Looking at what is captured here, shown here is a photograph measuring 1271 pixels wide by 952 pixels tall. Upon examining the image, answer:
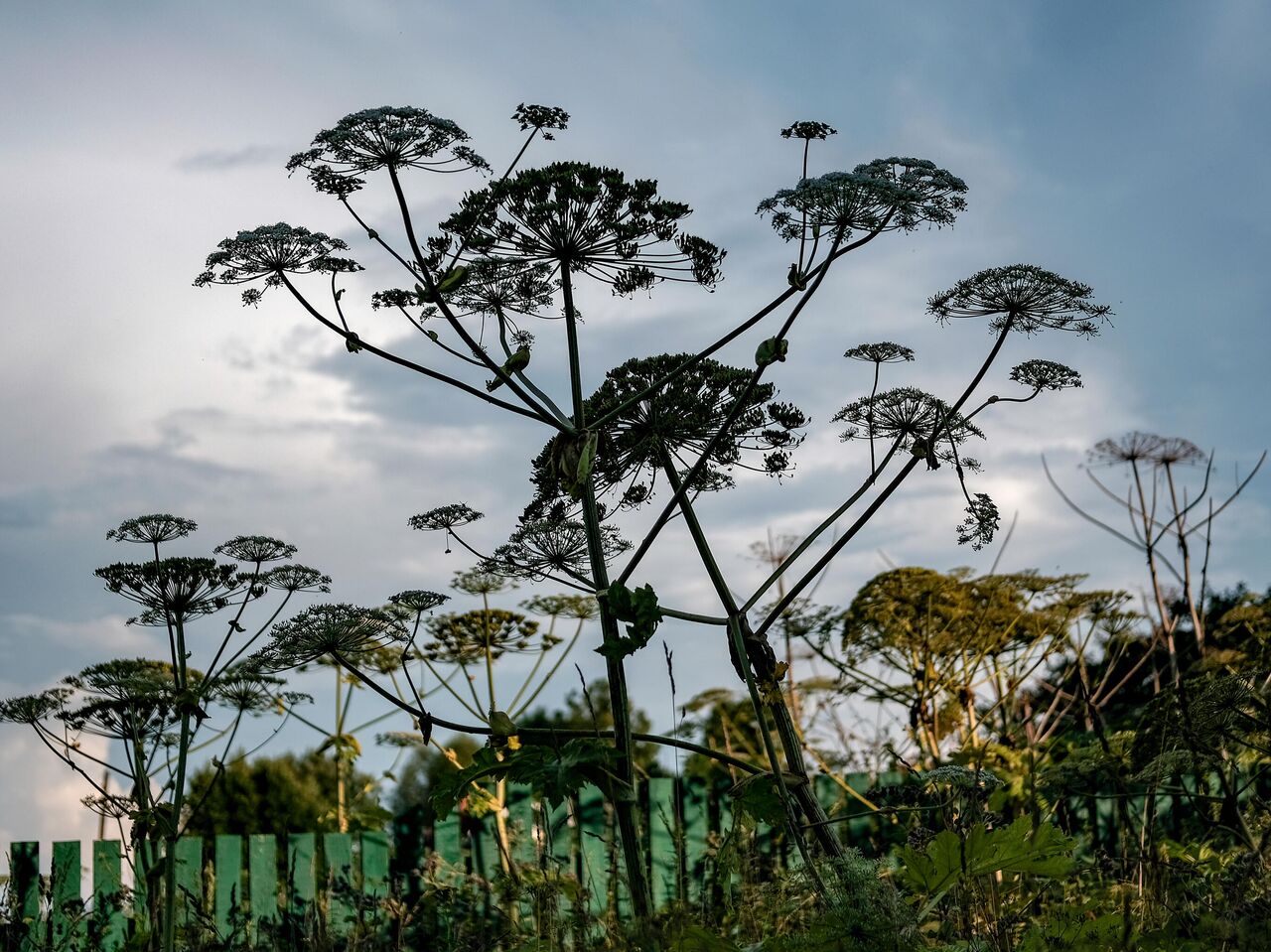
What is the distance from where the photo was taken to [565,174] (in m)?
4.77

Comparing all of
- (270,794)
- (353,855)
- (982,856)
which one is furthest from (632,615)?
(270,794)

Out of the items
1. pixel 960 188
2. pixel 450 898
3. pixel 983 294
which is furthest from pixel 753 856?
pixel 960 188

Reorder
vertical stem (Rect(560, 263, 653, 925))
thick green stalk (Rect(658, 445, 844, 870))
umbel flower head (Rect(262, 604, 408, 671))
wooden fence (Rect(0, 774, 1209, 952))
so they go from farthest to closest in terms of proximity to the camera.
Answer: wooden fence (Rect(0, 774, 1209, 952)), umbel flower head (Rect(262, 604, 408, 671)), thick green stalk (Rect(658, 445, 844, 870)), vertical stem (Rect(560, 263, 653, 925))

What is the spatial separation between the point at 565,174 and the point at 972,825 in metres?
2.85

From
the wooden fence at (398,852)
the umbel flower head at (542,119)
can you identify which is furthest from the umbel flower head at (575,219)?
the wooden fence at (398,852)

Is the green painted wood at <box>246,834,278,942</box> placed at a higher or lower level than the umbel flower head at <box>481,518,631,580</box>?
lower

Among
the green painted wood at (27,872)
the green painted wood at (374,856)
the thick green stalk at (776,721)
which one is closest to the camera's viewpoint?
the thick green stalk at (776,721)

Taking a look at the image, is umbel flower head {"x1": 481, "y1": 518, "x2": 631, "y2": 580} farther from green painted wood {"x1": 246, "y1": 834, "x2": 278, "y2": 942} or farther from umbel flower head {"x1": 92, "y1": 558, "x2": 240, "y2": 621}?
green painted wood {"x1": 246, "y1": 834, "x2": 278, "y2": 942}

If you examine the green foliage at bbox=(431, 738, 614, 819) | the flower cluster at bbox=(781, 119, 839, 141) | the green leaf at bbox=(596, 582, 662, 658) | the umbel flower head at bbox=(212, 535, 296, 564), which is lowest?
the green foliage at bbox=(431, 738, 614, 819)

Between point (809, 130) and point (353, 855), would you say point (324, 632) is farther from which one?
point (353, 855)

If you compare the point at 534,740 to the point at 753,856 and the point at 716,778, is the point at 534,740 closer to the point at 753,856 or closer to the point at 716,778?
the point at 753,856

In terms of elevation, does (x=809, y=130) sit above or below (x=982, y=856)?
above

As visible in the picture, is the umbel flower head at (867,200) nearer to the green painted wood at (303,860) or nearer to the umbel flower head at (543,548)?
the umbel flower head at (543,548)

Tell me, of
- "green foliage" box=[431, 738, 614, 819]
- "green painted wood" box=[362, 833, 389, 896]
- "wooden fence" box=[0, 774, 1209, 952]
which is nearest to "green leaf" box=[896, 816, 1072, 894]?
"green foliage" box=[431, 738, 614, 819]
